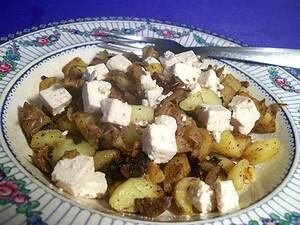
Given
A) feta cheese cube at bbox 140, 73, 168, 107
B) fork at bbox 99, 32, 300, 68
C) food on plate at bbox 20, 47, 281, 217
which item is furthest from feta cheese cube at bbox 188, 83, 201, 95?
fork at bbox 99, 32, 300, 68

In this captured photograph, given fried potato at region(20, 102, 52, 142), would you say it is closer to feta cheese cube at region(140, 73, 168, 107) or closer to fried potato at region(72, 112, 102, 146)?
fried potato at region(72, 112, 102, 146)

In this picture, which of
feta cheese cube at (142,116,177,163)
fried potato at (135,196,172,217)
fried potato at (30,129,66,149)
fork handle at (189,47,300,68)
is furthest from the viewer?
fork handle at (189,47,300,68)

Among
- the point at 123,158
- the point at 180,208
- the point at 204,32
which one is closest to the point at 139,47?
the point at 204,32

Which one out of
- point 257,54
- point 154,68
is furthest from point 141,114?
point 257,54

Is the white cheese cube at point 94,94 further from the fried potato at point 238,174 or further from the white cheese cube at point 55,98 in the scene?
the fried potato at point 238,174

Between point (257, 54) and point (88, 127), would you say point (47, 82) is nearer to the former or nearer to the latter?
point (88, 127)

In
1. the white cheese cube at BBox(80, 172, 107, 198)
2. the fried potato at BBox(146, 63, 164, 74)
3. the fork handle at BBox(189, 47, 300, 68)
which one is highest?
the fork handle at BBox(189, 47, 300, 68)

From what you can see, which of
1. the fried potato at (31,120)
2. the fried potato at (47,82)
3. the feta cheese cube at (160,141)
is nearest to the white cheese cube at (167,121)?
the feta cheese cube at (160,141)
